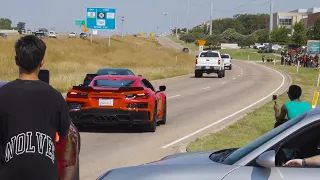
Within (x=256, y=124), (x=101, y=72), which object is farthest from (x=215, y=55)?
(x=256, y=124)

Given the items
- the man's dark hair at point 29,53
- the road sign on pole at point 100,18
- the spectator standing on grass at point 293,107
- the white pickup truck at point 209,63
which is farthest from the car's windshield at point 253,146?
the road sign on pole at point 100,18

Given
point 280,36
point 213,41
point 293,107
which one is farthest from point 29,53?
point 213,41

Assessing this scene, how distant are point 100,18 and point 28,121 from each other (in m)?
51.5

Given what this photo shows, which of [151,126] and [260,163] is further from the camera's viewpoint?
[151,126]

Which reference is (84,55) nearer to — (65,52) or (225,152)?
(65,52)

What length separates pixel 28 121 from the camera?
4035mm

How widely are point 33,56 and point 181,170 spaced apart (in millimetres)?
1667

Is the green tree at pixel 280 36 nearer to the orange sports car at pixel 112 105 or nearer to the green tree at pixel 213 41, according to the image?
the green tree at pixel 213 41

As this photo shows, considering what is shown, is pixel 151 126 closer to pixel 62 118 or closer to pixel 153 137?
pixel 153 137

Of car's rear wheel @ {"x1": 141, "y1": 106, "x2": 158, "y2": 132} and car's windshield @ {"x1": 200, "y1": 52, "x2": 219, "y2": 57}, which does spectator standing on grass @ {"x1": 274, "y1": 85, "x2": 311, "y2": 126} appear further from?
car's windshield @ {"x1": 200, "y1": 52, "x2": 219, "y2": 57}

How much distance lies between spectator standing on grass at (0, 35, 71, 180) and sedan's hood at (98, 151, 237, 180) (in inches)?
44.5

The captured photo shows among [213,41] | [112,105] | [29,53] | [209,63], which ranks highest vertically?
[29,53]

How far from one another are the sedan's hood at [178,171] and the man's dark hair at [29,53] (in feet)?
4.94

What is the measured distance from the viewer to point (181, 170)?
16.4ft
